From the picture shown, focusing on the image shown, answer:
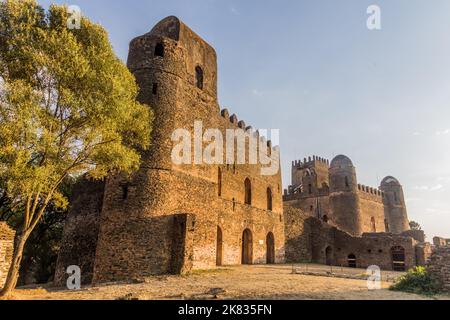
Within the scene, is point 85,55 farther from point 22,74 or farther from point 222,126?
point 222,126

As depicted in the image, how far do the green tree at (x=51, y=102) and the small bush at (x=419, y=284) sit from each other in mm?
10894

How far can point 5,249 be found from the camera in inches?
429

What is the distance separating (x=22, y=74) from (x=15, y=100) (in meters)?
1.37

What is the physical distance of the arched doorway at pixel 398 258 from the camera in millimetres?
25031

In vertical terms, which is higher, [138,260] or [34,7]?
[34,7]

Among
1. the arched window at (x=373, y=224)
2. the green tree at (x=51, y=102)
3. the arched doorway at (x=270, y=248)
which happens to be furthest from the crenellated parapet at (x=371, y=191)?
the green tree at (x=51, y=102)

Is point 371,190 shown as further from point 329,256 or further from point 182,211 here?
point 182,211

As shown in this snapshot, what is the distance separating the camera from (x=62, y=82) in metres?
10.6

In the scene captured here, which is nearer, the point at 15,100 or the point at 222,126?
the point at 15,100

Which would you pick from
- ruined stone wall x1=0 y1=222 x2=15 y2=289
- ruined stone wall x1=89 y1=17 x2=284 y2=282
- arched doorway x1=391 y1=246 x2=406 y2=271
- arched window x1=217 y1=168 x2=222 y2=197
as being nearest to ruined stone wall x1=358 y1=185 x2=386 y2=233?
arched doorway x1=391 y1=246 x2=406 y2=271

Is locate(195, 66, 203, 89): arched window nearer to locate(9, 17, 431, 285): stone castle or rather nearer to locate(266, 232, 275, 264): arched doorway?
locate(9, 17, 431, 285): stone castle

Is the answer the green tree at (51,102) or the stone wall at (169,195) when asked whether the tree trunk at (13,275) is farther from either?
the stone wall at (169,195)

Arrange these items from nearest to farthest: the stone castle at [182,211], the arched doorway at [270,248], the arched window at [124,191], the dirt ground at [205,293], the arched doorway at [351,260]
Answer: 1. the dirt ground at [205,293]
2. the stone castle at [182,211]
3. the arched window at [124,191]
4. the arched doorway at [270,248]
5. the arched doorway at [351,260]
